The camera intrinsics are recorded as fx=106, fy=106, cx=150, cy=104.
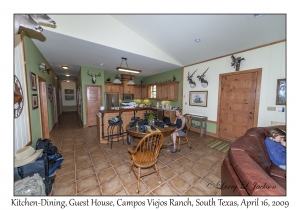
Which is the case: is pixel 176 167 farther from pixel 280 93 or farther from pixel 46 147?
pixel 280 93

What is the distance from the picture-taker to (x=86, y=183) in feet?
5.75

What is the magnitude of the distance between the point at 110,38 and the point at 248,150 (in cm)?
362

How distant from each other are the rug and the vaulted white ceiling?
113 inches

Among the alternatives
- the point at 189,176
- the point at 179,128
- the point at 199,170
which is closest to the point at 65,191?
the point at 189,176

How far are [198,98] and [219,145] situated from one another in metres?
1.87

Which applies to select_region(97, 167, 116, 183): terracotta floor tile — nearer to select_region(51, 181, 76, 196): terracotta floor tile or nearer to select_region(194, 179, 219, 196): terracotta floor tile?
select_region(51, 181, 76, 196): terracotta floor tile

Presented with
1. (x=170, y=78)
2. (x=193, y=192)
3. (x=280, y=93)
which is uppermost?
(x=170, y=78)

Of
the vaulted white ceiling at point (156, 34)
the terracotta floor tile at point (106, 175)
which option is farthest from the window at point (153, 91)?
the terracotta floor tile at point (106, 175)

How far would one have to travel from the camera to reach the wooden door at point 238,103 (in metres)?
3.01

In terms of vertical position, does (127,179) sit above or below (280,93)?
below

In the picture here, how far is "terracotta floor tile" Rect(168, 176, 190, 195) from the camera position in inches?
65.3

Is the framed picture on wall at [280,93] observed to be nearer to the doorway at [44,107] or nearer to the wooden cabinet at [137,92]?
the wooden cabinet at [137,92]
